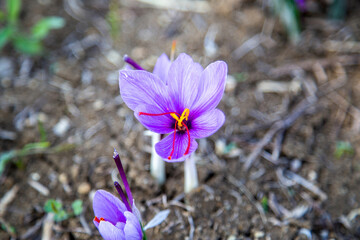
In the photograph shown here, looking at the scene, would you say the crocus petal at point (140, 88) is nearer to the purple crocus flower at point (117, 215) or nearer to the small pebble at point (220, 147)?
the purple crocus flower at point (117, 215)

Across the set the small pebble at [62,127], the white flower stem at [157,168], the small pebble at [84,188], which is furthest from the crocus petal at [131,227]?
the small pebble at [62,127]

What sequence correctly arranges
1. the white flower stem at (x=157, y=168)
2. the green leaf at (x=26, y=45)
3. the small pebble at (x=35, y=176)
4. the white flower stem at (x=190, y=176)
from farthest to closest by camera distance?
the green leaf at (x=26, y=45) → the small pebble at (x=35, y=176) → the white flower stem at (x=157, y=168) → the white flower stem at (x=190, y=176)

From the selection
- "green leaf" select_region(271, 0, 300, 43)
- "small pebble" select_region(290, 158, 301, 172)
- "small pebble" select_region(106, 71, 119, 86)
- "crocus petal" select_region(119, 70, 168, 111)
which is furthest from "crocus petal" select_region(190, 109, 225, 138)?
"green leaf" select_region(271, 0, 300, 43)

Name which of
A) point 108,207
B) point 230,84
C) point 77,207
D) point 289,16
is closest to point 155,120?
point 108,207

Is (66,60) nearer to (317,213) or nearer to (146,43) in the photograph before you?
(146,43)

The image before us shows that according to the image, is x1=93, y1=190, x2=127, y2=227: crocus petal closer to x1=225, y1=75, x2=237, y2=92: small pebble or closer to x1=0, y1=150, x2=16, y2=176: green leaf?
x1=0, y1=150, x2=16, y2=176: green leaf

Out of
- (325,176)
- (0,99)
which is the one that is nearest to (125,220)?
(325,176)

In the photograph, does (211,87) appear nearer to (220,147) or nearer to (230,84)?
(220,147)
